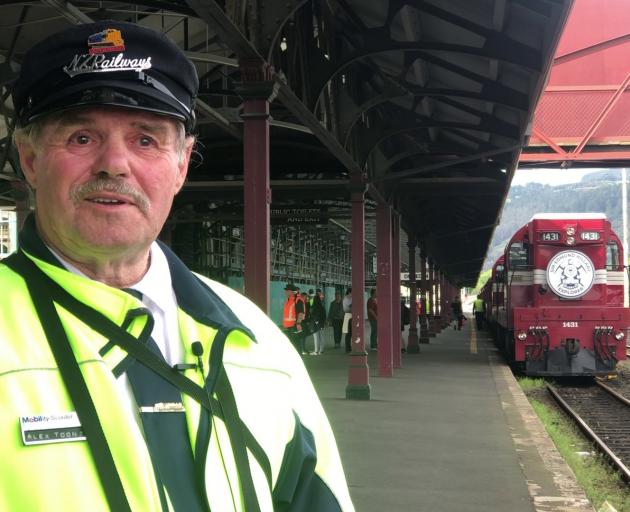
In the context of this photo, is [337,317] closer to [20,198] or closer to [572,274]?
[572,274]

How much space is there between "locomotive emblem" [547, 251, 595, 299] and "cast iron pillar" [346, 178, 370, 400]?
7005 millimetres

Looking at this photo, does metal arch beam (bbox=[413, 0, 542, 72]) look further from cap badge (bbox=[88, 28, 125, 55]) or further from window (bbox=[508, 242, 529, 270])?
window (bbox=[508, 242, 529, 270])

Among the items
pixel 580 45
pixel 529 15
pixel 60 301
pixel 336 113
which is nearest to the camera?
pixel 60 301

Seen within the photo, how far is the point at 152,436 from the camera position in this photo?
1.53 meters

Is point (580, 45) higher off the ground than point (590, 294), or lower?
higher

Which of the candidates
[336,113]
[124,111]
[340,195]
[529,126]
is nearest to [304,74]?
[336,113]

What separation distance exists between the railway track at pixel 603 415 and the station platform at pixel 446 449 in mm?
893

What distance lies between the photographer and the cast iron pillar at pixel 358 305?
13367 millimetres

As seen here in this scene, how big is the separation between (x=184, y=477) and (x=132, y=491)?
5.5 inches

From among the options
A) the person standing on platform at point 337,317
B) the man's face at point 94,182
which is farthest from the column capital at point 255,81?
the person standing on platform at point 337,317

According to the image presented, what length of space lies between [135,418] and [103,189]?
0.42 m

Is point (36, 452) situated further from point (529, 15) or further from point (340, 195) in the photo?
point (340, 195)

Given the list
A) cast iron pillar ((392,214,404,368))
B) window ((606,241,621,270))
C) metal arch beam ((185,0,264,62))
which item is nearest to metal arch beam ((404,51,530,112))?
metal arch beam ((185,0,264,62))

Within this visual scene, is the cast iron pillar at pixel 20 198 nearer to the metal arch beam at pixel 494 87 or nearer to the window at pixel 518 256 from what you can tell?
the metal arch beam at pixel 494 87
